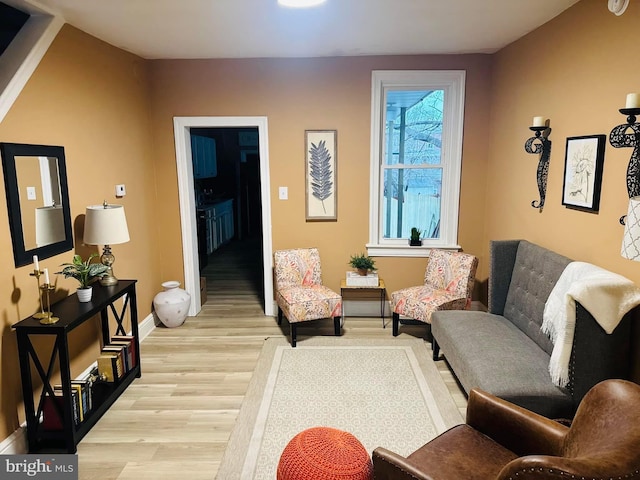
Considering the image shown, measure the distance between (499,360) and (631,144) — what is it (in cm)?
132

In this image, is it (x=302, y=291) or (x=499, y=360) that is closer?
(x=499, y=360)

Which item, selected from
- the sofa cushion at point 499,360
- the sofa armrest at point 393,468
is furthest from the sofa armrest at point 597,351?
the sofa armrest at point 393,468

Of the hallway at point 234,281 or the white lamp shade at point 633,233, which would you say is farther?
the hallway at point 234,281

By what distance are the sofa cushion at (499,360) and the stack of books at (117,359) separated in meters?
2.29

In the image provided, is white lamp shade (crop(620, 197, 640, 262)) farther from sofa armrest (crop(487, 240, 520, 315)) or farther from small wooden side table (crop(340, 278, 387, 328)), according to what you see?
small wooden side table (crop(340, 278, 387, 328))

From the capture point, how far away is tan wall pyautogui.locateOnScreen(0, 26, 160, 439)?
2363 mm

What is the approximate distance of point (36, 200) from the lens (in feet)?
8.45

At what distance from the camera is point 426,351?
3.66 meters

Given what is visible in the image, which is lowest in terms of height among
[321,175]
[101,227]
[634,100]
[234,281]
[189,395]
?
[189,395]

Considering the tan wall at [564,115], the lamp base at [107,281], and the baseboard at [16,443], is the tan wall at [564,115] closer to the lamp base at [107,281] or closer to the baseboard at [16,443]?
the lamp base at [107,281]

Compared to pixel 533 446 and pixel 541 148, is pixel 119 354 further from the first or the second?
pixel 541 148

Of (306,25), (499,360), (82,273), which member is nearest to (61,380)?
(82,273)

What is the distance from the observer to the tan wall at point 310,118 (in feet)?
13.3

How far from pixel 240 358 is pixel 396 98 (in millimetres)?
2812
